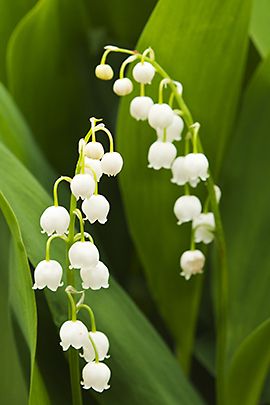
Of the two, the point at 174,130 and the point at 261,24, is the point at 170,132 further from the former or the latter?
the point at 261,24

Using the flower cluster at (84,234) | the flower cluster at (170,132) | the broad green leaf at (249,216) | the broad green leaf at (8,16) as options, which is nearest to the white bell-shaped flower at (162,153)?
the flower cluster at (170,132)

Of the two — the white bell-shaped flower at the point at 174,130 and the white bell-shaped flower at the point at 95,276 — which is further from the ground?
the white bell-shaped flower at the point at 174,130

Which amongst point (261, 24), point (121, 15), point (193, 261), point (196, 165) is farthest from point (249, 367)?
point (121, 15)

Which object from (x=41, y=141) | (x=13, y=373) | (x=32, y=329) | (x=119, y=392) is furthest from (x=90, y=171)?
(x=41, y=141)

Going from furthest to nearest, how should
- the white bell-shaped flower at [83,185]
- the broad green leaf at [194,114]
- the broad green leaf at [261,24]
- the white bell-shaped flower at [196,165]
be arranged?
the broad green leaf at [261,24] → the broad green leaf at [194,114] → the white bell-shaped flower at [196,165] → the white bell-shaped flower at [83,185]

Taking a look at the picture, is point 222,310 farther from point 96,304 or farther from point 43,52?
point 43,52

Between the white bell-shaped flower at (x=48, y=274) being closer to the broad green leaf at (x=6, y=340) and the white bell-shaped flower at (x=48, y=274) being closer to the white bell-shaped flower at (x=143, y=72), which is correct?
the white bell-shaped flower at (x=143, y=72)
